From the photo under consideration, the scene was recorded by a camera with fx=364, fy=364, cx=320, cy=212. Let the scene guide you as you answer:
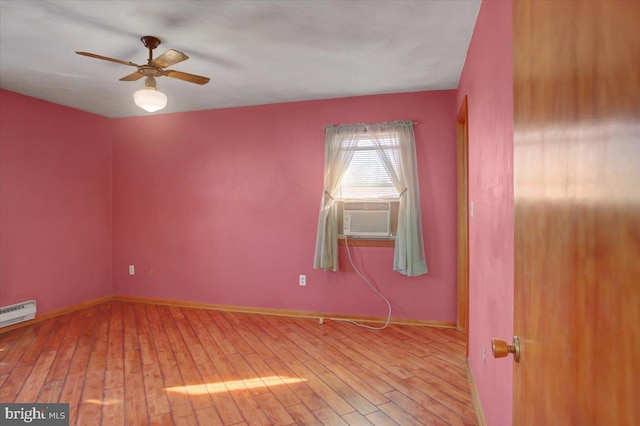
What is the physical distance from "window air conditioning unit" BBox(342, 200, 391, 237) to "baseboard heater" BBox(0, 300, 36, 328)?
345 centimetres

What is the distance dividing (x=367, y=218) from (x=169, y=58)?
2.40 m

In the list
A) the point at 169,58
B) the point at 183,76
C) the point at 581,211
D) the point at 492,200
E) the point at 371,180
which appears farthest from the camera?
the point at 371,180

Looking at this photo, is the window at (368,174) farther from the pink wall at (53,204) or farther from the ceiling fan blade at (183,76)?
the pink wall at (53,204)

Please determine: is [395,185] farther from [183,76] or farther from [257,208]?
[183,76]

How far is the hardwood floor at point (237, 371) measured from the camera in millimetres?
2229

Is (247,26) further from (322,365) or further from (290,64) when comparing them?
(322,365)

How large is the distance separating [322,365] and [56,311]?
3.31 metres

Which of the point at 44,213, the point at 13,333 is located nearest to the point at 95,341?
the point at 13,333

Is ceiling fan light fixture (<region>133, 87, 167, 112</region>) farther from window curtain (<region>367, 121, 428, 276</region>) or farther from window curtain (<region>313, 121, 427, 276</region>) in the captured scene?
window curtain (<region>367, 121, 428, 276</region>)

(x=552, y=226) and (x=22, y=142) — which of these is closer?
(x=552, y=226)

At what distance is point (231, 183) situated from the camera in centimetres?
445

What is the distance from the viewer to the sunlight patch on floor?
250 centimetres

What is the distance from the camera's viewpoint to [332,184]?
13.2ft

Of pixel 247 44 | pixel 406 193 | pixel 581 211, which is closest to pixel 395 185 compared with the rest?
pixel 406 193
